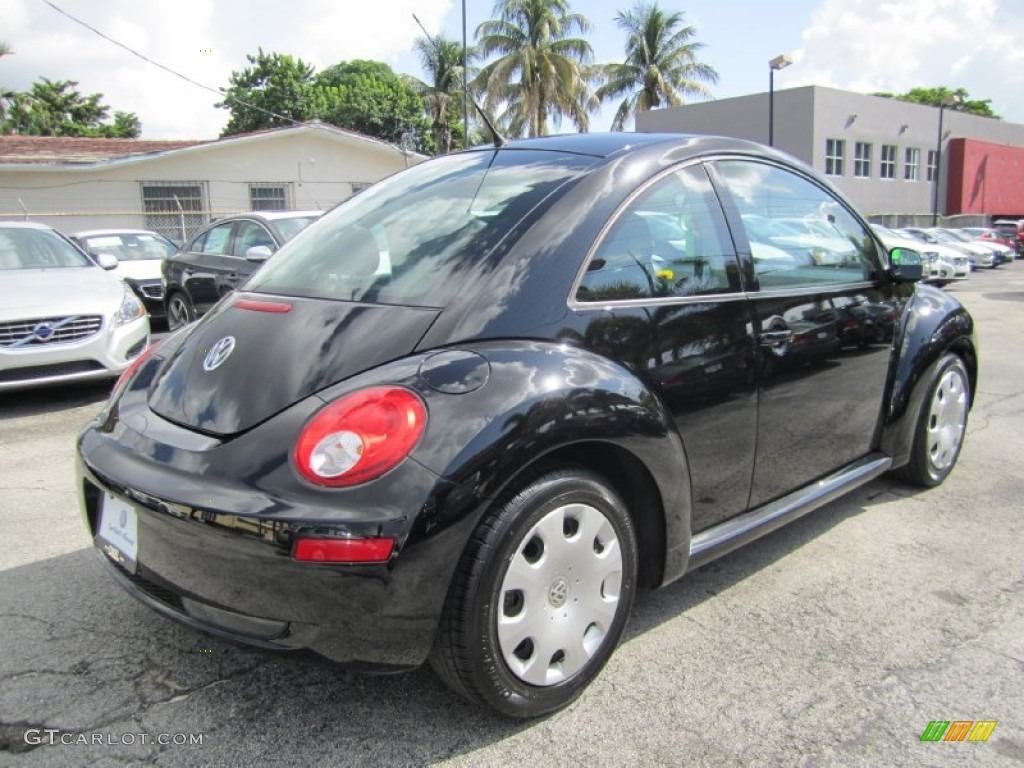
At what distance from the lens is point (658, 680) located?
2.46 m

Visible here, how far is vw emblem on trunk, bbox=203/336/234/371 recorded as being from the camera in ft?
7.82

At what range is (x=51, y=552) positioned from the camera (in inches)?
133

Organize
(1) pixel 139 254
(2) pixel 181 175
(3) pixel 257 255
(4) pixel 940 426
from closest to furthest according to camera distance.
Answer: (4) pixel 940 426 < (3) pixel 257 255 < (1) pixel 139 254 < (2) pixel 181 175

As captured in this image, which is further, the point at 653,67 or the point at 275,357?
the point at 653,67

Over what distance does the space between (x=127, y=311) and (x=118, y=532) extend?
15.5ft

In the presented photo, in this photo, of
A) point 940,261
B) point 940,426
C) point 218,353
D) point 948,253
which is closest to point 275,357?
point 218,353

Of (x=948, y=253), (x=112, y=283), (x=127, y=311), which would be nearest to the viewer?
(x=127, y=311)

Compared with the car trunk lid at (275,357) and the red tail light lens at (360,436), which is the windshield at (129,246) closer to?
the car trunk lid at (275,357)

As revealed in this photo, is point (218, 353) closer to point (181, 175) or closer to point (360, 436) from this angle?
point (360, 436)

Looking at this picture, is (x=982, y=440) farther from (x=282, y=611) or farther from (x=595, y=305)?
(x=282, y=611)

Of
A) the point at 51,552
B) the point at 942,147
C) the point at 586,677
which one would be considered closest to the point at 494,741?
the point at 586,677

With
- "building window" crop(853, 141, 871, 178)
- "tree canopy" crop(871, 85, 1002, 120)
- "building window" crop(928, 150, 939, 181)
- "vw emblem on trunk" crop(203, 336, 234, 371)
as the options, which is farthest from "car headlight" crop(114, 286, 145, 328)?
"tree canopy" crop(871, 85, 1002, 120)

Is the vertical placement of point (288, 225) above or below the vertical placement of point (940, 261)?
above

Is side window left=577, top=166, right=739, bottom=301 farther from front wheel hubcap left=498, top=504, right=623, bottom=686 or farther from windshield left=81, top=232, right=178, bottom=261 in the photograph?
windshield left=81, top=232, right=178, bottom=261
